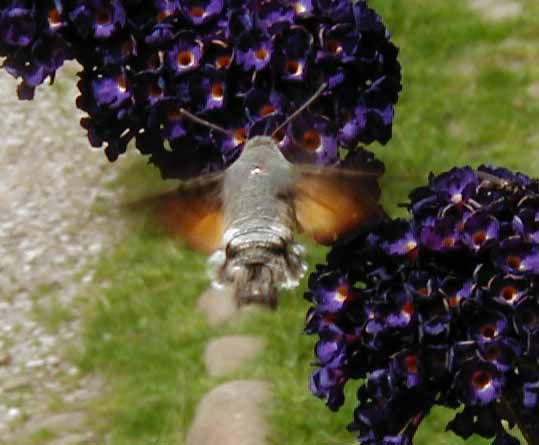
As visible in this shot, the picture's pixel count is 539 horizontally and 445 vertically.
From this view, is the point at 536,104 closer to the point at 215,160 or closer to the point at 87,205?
the point at 87,205

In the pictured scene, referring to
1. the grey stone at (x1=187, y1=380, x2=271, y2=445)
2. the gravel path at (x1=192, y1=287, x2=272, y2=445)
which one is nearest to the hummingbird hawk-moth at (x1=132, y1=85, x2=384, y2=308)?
the gravel path at (x1=192, y1=287, x2=272, y2=445)

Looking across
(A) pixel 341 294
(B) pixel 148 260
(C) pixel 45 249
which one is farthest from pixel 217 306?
(A) pixel 341 294

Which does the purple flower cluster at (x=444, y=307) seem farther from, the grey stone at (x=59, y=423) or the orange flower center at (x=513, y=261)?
the grey stone at (x=59, y=423)

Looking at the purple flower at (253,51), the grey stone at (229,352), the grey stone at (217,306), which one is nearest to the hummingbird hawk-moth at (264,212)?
the purple flower at (253,51)

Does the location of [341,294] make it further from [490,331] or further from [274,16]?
[274,16]

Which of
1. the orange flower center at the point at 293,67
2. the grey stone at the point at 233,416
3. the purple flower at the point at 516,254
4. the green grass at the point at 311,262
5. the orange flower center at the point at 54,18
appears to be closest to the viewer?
the purple flower at the point at 516,254

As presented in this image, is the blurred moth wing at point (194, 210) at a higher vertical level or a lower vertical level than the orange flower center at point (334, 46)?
lower
